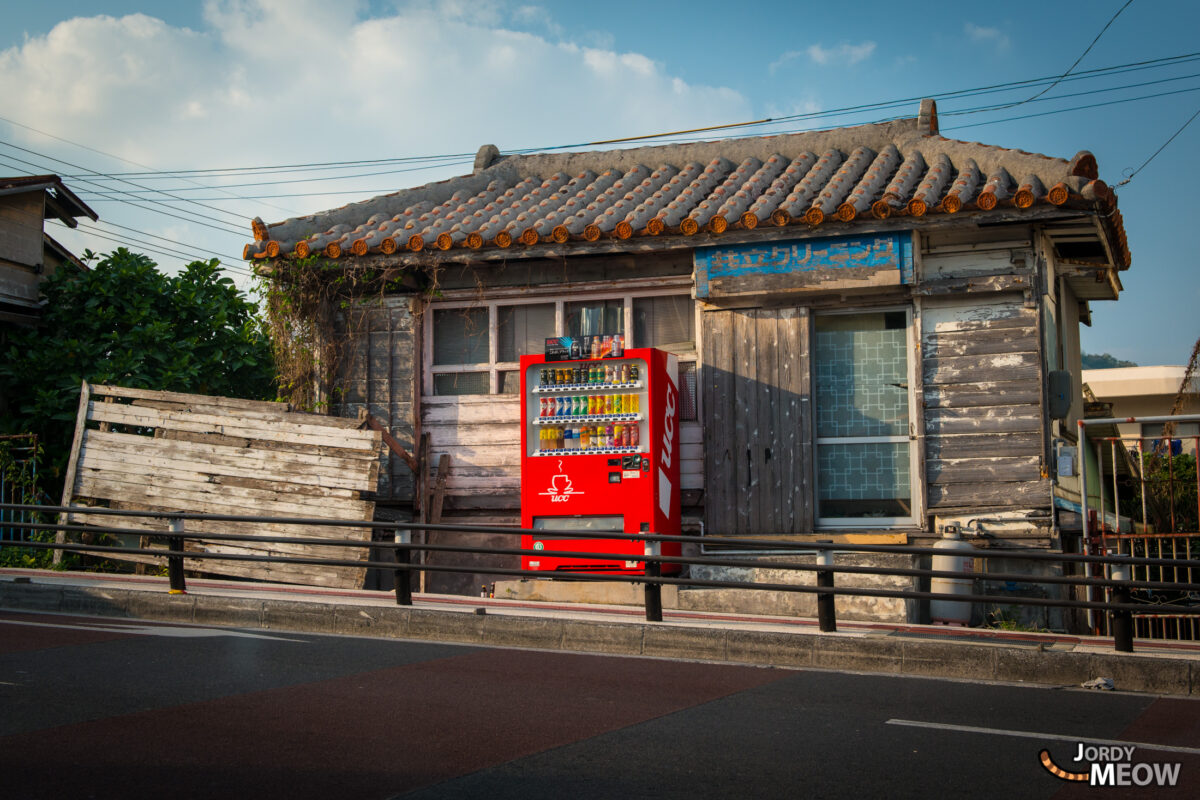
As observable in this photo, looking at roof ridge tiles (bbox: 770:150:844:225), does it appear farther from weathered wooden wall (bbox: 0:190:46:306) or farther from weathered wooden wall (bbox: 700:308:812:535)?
weathered wooden wall (bbox: 0:190:46:306)

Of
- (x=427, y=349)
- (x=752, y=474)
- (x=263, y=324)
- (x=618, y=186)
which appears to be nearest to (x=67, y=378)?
(x=263, y=324)

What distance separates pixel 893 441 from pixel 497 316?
17.8ft

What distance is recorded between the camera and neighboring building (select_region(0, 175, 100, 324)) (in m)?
19.2

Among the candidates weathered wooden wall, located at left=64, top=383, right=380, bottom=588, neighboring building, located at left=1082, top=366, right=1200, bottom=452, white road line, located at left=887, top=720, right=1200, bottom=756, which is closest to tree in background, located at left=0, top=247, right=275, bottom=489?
weathered wooden wall, located at left=64, top=383, right=380, bottom=588

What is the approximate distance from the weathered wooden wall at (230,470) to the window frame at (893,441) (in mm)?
Answer: 5334

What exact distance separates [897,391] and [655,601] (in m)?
5.00

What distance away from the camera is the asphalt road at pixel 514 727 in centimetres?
510

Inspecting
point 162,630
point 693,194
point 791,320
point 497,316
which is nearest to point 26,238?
point 497,316

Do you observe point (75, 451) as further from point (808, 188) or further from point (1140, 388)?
point (1140, 388)

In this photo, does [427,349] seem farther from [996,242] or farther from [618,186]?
[996,242]

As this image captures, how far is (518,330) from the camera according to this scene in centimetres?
1489

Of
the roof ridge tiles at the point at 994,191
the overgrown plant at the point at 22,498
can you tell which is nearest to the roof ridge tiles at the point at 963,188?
the roof ridge tiles at the point at 994,191

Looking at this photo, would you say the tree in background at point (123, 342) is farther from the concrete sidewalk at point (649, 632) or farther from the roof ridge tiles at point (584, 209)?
the concrete sidewalk at point (649, 632)

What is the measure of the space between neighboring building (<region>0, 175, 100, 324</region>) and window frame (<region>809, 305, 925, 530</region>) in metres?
13.4
